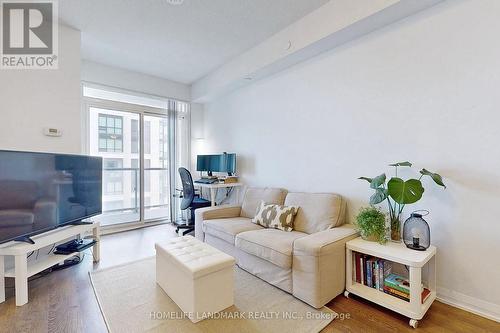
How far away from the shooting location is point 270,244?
7.46 feet

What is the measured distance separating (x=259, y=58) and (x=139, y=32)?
153 centimetres

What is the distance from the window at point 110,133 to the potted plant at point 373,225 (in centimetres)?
412

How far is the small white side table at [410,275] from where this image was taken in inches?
68.1

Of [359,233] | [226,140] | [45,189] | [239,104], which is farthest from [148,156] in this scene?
[359,233]

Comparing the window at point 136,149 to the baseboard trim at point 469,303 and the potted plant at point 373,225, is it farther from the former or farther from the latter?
the baseboard trim at point 469,303

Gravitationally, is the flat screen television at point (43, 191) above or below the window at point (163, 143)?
below

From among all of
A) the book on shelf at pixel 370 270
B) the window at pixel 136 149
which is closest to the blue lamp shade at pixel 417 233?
the book on shelf at pixel 370 270

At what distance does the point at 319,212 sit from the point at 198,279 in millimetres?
1453

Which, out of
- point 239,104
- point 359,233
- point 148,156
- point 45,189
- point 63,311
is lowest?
point 63,311

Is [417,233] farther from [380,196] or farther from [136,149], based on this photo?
[136,149]

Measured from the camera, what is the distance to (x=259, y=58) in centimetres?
327

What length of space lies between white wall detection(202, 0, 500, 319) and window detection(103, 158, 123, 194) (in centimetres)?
322

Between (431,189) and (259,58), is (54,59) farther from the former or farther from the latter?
(431,189)

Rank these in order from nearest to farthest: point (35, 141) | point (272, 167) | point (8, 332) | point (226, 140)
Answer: point (8, 332) < point (35, 141) < point (272, 167) < point (226, 140)
